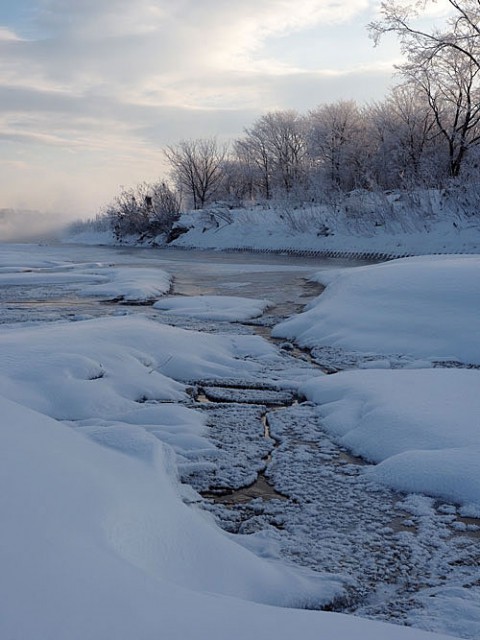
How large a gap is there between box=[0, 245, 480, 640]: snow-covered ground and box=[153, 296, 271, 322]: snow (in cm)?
139

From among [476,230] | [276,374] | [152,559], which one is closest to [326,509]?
[152,559]

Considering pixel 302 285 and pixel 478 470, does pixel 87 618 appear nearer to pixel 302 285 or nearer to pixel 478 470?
pixel 478 470

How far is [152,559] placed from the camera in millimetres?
1722

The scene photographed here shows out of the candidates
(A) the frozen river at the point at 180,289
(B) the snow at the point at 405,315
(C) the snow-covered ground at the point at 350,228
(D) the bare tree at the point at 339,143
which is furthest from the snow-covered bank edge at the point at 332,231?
(B) the snow at the point at 405,315

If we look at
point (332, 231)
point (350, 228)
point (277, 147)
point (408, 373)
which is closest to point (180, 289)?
point (408, 373)

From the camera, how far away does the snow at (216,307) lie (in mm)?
7973

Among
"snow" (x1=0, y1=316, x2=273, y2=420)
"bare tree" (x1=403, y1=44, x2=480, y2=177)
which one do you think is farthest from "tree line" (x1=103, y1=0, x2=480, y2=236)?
"snow" (x1=0, y1=316, x2=273, y2=420)

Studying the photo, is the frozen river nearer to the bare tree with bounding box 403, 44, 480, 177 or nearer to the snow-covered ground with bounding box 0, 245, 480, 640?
the snow-covered ground with bounding box 0, 245, 480, 640

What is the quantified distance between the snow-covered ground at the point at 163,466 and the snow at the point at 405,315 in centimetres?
3

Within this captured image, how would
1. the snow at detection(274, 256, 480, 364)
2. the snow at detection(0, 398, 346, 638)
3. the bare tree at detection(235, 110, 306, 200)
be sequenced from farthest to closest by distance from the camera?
the bare tree at detection(235, 110, 306, 200) < the snow at detection(274, 256, 480, 364) < the snow at detection(0, 398, 346, 638)

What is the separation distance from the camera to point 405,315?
21.2 feet

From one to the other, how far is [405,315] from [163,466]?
436 centimetres

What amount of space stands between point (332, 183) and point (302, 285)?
80.5 feet

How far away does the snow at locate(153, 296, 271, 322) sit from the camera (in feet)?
26.2
